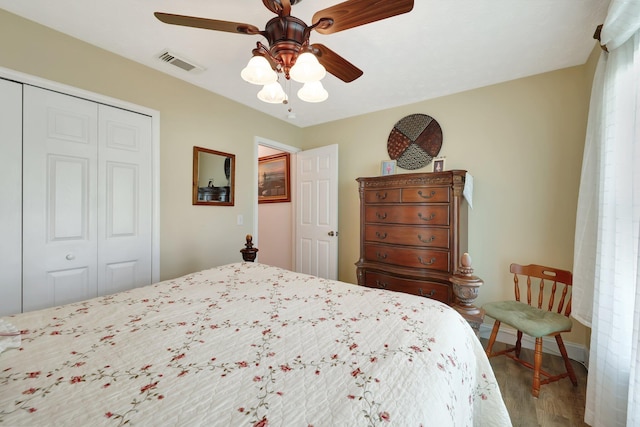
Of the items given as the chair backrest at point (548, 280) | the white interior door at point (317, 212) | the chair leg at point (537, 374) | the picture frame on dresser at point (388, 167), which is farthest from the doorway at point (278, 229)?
the chair leg at point (537, 374)

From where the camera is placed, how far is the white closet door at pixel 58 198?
1.74m

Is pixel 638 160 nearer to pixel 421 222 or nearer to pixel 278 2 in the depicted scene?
pixel 421 222

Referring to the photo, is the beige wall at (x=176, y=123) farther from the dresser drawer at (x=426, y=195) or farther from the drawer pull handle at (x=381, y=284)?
the dresser drawer at (x=426, y=195)

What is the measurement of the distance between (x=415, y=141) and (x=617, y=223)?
1.90m

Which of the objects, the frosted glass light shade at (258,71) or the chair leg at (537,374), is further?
the chair leg at (537,374)

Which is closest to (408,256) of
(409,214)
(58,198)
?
(409,214)

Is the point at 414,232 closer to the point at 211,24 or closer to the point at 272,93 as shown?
the point at 272,93

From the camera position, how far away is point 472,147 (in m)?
2.68

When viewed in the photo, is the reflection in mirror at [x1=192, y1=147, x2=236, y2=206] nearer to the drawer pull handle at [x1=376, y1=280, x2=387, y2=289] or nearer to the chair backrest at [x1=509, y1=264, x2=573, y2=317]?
the drawer pull handle at [x1=376, y1=280, x2=387, y2=289]

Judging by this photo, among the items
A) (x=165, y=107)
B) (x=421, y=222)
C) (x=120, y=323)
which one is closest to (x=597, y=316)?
(x=421, y=222)

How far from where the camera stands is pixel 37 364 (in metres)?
0.79

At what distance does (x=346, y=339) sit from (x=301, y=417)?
0.40 metres

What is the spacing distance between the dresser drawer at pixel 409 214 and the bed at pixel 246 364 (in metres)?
1.18

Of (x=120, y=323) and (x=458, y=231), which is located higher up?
(x=458, y=231)
